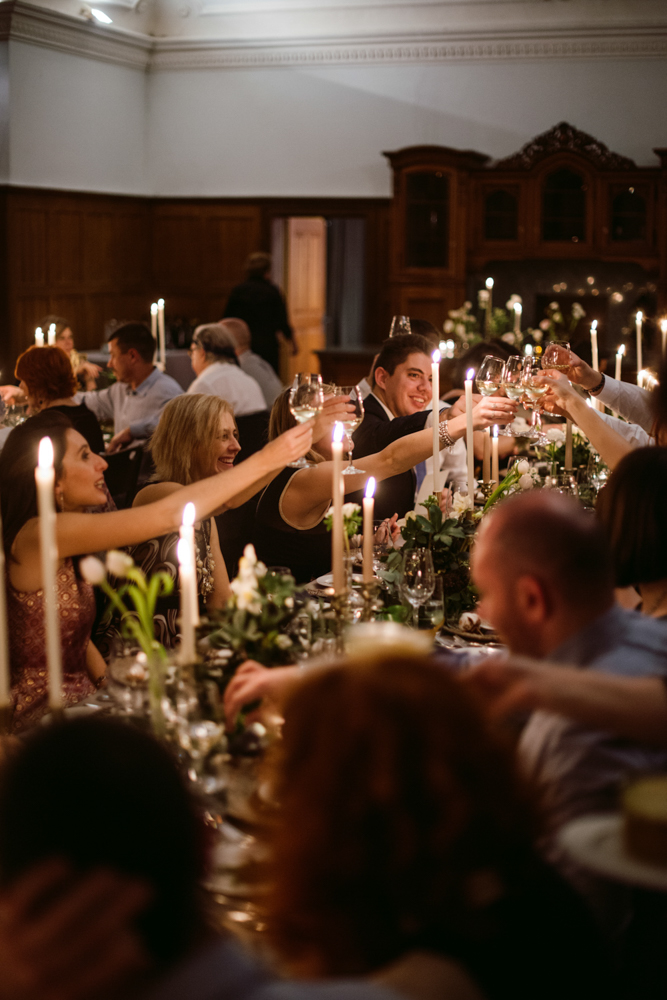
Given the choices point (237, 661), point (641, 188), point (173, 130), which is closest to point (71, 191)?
point (173, 130)

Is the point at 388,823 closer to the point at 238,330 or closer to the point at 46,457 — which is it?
the point at 46,457

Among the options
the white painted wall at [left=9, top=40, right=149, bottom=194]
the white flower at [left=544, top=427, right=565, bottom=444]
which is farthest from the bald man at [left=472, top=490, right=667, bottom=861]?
the white painted wall at [left=9, top=40, right=149, bottom=194]

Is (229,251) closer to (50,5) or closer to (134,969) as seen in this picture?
(50,5)

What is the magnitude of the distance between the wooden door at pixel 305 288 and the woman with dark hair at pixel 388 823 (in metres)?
9.79

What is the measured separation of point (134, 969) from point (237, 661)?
106 cm

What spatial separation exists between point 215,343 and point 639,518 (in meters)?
4.50

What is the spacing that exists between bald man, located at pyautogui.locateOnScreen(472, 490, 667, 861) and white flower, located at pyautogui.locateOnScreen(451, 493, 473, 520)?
1265 millimetres

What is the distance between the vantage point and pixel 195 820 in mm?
808

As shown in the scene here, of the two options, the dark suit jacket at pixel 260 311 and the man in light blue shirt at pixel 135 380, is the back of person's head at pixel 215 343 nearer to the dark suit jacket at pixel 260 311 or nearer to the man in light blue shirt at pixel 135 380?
the man in light blue shirt at pixel 135 380

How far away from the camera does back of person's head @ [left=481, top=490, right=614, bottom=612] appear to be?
1339 millimetres

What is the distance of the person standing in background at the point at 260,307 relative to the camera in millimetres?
9062

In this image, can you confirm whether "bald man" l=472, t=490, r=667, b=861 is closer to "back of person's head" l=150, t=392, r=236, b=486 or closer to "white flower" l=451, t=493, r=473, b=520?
"white flower" l=451, t=493, r=473, b=520

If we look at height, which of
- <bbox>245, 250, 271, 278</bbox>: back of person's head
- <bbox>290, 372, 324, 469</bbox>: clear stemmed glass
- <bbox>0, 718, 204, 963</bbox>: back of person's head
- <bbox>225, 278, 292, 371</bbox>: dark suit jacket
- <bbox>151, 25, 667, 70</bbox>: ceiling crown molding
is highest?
<bbox>151, 25, 667, 70</bbox>: ceiling crown molding

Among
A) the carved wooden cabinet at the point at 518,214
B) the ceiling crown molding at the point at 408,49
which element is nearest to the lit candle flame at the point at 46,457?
the carved wooden cabinet at the point at 518,214
